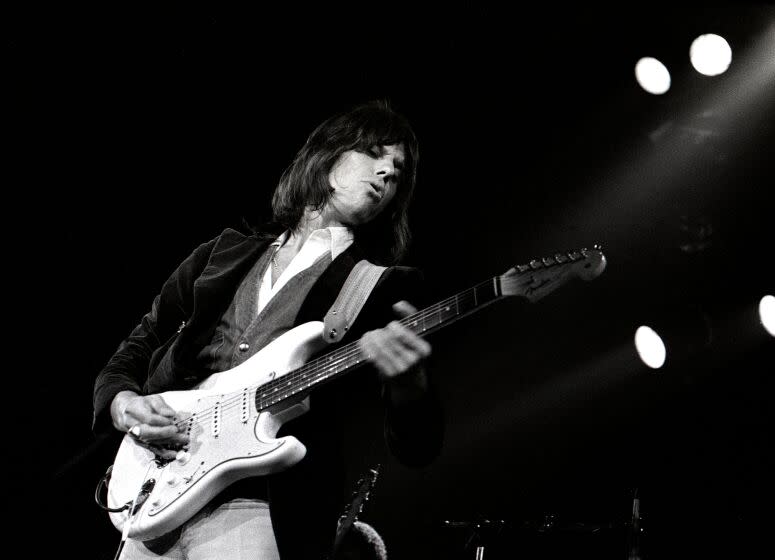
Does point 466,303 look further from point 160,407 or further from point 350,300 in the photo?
point 160,407

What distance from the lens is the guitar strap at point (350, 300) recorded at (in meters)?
1.99

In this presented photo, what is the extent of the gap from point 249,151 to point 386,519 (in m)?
2.68

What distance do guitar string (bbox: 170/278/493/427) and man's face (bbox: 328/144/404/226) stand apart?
1.94 feet

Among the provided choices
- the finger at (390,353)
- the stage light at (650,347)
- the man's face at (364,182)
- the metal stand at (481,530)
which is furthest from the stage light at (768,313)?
the finger at (390,353)

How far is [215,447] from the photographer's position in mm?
1869

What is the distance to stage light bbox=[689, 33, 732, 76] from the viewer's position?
437cm

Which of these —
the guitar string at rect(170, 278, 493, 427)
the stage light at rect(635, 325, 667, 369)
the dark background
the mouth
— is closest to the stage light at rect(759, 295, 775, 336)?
the dark background

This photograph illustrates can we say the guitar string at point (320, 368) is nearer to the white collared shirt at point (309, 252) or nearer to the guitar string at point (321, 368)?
the guitar string at point (321, 368)

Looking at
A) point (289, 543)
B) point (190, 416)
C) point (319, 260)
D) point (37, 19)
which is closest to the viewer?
point (289, 543)

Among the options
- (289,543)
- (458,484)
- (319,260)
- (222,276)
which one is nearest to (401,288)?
(319,260)

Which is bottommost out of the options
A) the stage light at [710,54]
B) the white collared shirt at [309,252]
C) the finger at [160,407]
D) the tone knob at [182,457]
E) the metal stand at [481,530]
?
the tone knob at [182,457]

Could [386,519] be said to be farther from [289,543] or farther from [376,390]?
[289,543]

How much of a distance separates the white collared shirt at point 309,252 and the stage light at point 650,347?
3.35 metres

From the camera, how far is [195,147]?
4270 mm
